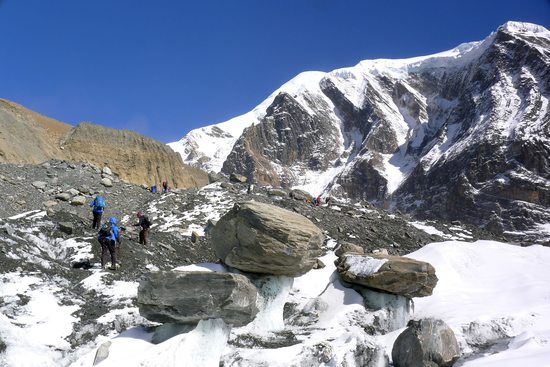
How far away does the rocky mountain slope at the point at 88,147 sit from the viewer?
3919cm

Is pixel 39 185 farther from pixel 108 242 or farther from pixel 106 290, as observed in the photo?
pixel 106 290

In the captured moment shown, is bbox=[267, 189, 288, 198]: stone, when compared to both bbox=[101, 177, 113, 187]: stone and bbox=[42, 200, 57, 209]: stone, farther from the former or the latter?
bbox=[42, 200, 57, 209]: stone

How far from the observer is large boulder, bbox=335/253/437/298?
14.1 metres

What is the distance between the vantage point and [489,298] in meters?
14.7

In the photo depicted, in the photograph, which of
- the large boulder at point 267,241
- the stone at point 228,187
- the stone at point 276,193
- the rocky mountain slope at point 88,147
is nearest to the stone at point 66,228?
the large boulder at point 267,241

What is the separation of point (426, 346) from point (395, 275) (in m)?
3.55

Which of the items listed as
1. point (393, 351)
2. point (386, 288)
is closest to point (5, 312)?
point (393, 351)

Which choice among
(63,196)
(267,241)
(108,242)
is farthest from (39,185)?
(267,241)

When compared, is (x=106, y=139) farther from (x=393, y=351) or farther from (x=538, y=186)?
(x=538, y=186)

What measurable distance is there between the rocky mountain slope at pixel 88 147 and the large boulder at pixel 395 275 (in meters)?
30.7

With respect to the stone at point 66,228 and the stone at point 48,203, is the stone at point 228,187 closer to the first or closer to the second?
the stone at point 48,203

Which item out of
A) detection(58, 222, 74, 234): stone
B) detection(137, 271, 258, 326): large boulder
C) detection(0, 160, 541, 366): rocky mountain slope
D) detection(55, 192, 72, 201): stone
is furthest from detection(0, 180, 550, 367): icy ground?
detection(55, 192, 72, 201): stone

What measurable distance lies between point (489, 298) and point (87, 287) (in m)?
12.4

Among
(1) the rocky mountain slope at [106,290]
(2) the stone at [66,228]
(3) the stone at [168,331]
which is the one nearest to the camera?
(1) the rocky mountain slope at [106,290]
